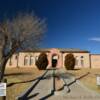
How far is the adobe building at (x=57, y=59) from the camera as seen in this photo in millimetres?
56375

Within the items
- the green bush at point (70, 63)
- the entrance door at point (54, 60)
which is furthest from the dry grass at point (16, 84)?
the entrance door at point (54, 60)

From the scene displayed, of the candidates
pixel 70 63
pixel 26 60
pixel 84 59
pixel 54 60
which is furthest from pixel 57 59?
pixel 70 63

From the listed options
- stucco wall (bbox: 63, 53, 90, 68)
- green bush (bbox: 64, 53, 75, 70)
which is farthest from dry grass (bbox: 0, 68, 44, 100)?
stucco wall (bbox: 63, 53, 90, 68)

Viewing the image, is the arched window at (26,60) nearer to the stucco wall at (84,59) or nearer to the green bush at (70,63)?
the stucco wall at (84,59)

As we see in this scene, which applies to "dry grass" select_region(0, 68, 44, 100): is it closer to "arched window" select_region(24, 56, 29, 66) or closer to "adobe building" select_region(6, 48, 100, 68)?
"adobe building" select_region(6, 48, 100, 68)

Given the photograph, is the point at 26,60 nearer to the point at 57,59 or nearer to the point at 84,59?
the point at 57,59

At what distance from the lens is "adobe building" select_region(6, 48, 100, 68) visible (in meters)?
56.4

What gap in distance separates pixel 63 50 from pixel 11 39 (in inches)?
1385

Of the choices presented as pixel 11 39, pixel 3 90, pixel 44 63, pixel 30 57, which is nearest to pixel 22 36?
pixel 11 39

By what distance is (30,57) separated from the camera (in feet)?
186

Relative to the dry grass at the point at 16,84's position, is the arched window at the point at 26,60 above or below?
above

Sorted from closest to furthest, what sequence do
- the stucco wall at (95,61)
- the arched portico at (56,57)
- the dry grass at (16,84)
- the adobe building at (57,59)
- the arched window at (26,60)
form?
the dry grass at (16,84) → the adobe building at (57,59) → the arched portico at (56,57) → the arched window at (26,60) → the stucco wall at (95,61)

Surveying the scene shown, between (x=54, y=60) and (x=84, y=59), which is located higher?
(x=84, y=59)

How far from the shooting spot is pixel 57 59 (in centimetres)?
5672
